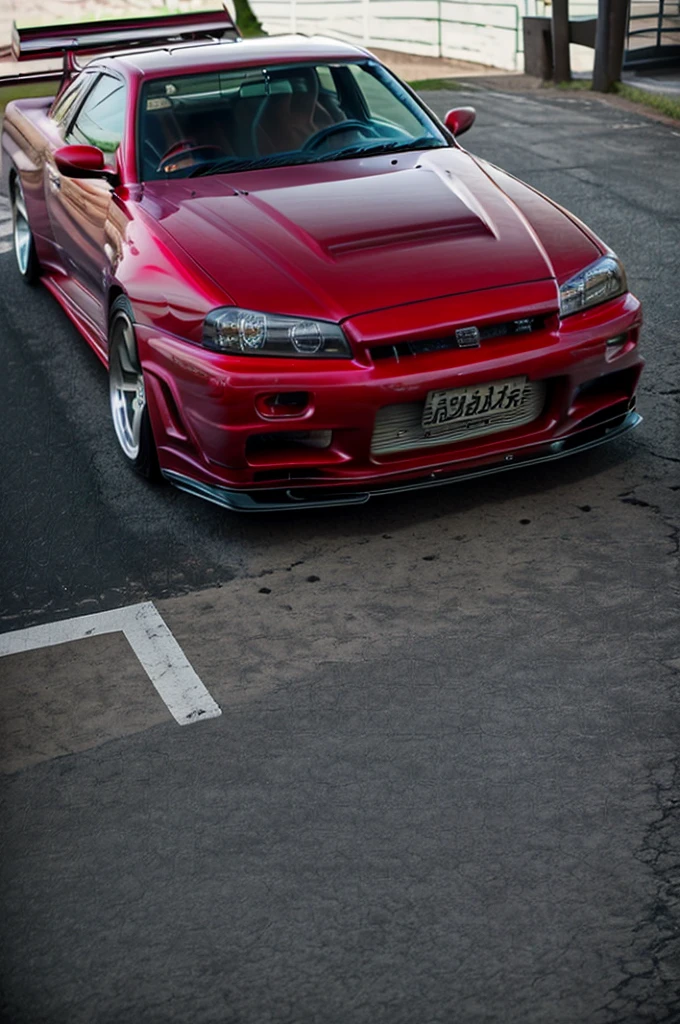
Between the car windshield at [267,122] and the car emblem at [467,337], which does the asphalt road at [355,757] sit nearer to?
the car emblem at [467,337]

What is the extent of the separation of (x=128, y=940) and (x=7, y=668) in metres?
1.43

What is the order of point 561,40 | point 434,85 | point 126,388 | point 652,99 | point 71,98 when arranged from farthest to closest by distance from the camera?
point 434,85 → point 561,40 → point 652,99 → point 71,98 → point 126,388

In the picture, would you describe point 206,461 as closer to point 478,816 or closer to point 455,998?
point 478,816

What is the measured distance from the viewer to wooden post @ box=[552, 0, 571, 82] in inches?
598

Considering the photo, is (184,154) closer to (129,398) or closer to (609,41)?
(129,398)

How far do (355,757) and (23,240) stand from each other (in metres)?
5.57

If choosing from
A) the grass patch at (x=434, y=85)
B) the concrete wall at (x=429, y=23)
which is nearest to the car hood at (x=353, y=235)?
the grass patch at (x=434, y=85)

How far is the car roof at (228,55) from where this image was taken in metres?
6.29

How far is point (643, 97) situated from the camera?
532 inches

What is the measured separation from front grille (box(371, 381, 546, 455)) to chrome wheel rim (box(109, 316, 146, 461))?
1123 mm

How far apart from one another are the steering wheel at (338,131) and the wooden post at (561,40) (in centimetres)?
989

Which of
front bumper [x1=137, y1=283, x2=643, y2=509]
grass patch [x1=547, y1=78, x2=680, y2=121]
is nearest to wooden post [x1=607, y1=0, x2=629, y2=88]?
grass patch [x1=547, y1=78, x2=680, y2=121]

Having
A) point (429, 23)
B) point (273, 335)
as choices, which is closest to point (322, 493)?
point (273, 335)

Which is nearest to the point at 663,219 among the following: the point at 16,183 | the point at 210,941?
the point at 16,183
